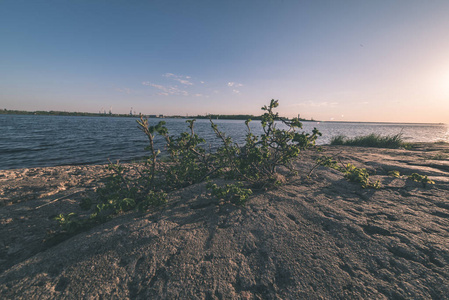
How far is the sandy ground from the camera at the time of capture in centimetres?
174

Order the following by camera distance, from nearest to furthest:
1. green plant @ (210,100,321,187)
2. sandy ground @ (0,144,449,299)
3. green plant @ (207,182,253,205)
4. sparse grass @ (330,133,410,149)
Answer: sandy ground @ (0,144,449,299) < green plant @ (207,182,253,205) < green plant @ (210,100,321,187) < sparse grass @ (330,133,410,149)

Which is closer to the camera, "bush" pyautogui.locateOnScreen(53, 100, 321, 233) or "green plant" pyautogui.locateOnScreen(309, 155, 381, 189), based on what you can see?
"bush" pyautogui.locateOnScreen(53, 100, 321, 233)

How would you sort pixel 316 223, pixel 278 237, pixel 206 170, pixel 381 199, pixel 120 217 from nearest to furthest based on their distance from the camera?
pixel 278 237 < pixel 316 223 < pixel 120 217 < pixel 381 199 < pixel 206 170

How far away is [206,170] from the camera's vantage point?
502 centimetres

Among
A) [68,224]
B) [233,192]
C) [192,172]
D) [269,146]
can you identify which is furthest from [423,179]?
[68,224]

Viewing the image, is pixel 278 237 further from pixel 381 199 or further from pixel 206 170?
pixel 206 170

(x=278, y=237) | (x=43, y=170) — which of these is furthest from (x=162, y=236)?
(x=43, y=170)

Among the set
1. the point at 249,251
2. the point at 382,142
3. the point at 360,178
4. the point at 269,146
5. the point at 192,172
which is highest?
the point at 269,146

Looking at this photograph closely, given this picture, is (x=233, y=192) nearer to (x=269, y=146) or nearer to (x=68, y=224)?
(x=269, y=146)

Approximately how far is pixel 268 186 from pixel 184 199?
6.55 feet

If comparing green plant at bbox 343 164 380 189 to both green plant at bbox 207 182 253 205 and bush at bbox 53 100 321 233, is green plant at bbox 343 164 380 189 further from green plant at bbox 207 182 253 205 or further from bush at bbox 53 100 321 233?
green plant at bbox 207 182 253 205

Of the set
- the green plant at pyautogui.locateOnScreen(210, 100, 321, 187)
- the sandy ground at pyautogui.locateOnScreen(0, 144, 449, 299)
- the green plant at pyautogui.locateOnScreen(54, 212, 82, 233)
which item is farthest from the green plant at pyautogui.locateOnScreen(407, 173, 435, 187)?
the green plant at pyautogui.locateOnScreen(54, 212, 82, 233)

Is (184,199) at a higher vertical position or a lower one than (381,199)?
lower

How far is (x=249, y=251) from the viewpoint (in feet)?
7.20
